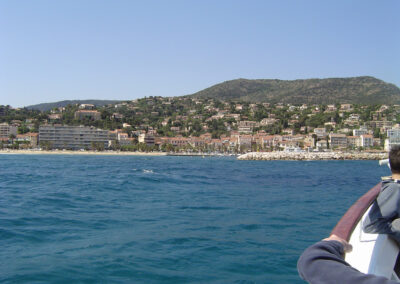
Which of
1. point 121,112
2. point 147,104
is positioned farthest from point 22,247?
point 147,104

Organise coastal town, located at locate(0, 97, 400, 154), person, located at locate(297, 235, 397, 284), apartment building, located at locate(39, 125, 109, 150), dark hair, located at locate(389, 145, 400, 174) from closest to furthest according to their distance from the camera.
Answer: person, located at locate(297, 235, 397, 284), dark hair, located at locate(389, 145, 400, 174), coastal town, located at locate(0, 97, 400, 154), apartment building, located at locate(39, 125, 109, 150)

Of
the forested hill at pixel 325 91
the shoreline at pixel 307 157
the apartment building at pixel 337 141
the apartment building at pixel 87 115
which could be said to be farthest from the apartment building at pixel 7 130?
the forested hill at pixel 325 91

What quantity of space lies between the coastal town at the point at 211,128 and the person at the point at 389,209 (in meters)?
85.0

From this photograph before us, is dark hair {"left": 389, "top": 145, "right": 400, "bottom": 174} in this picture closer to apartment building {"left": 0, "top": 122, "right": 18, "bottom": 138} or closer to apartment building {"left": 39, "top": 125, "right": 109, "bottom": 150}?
apartment building {"left": 39, "top": 125, "right": 109, "bottom": 150}

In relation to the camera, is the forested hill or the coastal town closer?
the coastal town

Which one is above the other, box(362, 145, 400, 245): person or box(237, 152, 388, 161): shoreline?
box(362, 145, 400, 245): person

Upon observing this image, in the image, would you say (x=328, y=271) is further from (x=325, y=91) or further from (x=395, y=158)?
(x=325, y=91)

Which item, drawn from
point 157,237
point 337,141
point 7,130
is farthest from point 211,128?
point 157,237

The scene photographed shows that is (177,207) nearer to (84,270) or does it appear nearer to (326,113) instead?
(84,270)

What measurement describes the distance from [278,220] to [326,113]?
13121 centimetres

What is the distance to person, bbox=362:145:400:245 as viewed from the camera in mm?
2123

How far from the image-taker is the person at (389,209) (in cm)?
212

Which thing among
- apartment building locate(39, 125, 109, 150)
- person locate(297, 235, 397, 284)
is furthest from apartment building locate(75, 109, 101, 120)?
person locate(297, 235, 397, 284)

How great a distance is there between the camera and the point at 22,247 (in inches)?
255
